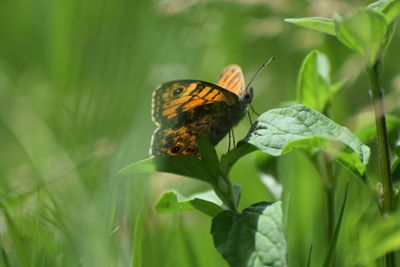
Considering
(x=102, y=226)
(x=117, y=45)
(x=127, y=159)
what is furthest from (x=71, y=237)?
(x=117, y=45)

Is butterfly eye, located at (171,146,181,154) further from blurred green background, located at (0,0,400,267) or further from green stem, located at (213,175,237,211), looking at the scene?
green stem, located at (213,175,237,211)

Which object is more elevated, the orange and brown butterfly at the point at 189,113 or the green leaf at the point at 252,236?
the orange and brown butterfly at the point at 189,113

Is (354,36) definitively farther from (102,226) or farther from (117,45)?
(117,45)

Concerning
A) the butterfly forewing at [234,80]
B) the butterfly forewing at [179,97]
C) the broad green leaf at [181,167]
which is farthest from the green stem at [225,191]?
the butterfly forewing at [234,80]

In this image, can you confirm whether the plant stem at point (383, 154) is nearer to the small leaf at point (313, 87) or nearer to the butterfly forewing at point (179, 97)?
the small leaf at point (313, 87)

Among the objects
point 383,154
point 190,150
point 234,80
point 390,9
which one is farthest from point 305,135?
point 234,80

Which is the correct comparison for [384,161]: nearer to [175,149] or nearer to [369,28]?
[369,28]
